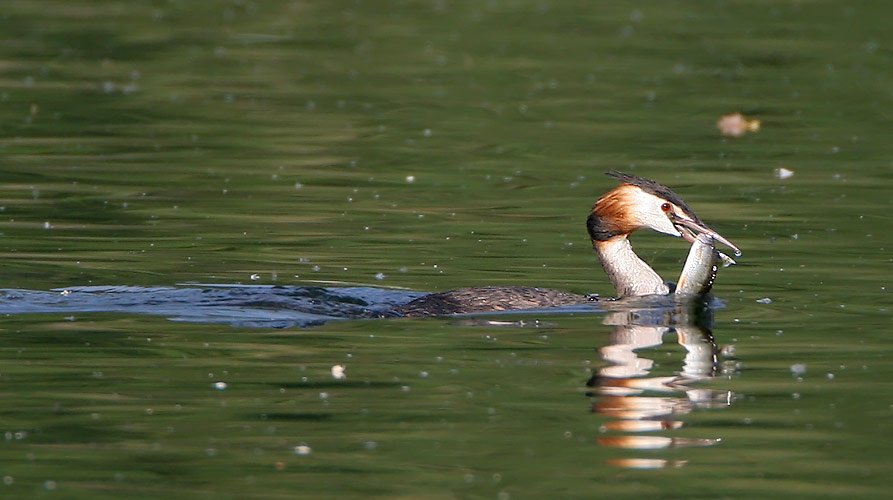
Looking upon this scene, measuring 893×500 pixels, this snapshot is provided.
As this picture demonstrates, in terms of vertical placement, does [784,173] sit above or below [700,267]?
above

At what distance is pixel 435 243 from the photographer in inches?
520

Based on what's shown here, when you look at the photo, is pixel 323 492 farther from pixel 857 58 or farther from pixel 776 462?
pixel 857 58

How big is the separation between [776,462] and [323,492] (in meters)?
2.07

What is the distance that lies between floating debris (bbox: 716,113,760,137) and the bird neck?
8180mm

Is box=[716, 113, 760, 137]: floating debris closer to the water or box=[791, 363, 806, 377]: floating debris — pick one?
the water

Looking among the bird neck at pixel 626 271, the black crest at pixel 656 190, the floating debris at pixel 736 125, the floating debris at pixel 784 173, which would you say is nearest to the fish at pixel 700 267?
the black crest at pixel 656 190

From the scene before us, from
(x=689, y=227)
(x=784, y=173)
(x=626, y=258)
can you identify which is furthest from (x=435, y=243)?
(x=784, y=173)

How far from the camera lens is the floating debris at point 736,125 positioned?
63.1ft

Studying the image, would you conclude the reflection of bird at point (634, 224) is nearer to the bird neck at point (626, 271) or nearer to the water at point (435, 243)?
the bird neck at point (626, 271)

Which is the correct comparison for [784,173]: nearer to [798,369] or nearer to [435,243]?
[435,243]

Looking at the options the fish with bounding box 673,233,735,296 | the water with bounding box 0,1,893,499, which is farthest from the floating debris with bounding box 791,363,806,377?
the fish with bounding box 673,233,735,296

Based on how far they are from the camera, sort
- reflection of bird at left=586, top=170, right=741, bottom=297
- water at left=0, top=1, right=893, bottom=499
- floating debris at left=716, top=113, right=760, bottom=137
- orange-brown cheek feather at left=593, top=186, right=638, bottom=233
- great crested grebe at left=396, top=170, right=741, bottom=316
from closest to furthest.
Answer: water at left=0, top=1, right=893, bottom=499
great crested grebe at left=396, top=170, right=741, bottom=316
reflection of bird at left=586, top=170, right=741, bottom=297
orange-brown cheek feather at left=593, top=186, right=638, bottom=233
floating debris at left=716, top=113, right=760, bottom=137

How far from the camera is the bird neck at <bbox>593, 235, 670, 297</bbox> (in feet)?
36.7

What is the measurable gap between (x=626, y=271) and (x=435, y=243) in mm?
2440
